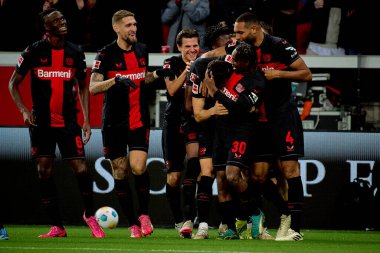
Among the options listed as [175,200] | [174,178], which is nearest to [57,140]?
[174,178]

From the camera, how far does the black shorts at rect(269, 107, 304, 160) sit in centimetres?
1038

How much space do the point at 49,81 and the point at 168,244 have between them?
95.6 inches

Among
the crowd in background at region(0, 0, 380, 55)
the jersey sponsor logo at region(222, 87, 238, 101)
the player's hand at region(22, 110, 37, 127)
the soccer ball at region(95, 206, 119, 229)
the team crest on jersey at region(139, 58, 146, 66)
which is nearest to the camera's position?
the jersey sponsor logo at region(222, 87, 238, 101)

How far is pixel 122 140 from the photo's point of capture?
1106cm

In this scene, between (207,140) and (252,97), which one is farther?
(207,140)

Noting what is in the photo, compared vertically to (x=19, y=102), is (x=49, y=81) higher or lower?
higher

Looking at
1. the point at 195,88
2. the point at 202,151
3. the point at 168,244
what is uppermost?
the point at 195,88

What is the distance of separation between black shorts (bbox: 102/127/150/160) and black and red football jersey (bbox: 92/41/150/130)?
58 mm

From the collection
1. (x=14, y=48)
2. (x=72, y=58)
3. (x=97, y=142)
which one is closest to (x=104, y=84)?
(x=72, y=58)

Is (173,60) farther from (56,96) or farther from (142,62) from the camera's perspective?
(56,96)

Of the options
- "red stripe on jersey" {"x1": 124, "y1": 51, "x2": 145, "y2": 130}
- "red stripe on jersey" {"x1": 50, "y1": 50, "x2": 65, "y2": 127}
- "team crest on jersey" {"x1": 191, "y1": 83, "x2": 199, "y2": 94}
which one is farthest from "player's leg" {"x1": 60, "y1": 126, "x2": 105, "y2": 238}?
"team crest on jersey" {"x1": 191, "y1": 83, "x2": 199, "y2": 94}

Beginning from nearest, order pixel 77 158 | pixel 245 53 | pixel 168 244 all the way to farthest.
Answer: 1. pixel 168 244
2. pixel 245 53
3. pixel 77 158

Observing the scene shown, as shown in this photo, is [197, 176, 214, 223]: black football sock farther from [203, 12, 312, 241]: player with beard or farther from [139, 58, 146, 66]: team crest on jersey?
[139, 58, 146, 66]: team crest on jersey

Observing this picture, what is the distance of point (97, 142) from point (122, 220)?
1.15 metres
